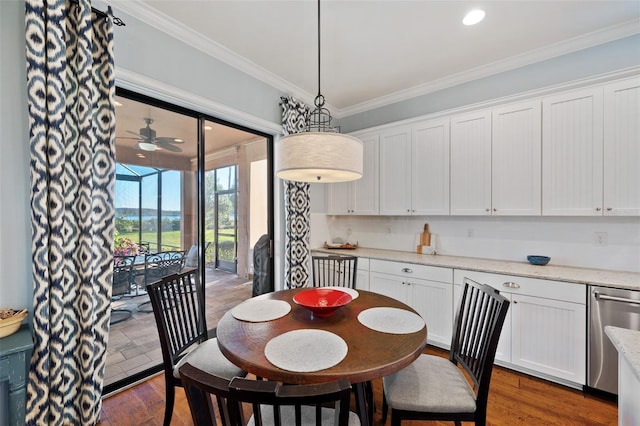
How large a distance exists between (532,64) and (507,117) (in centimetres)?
57

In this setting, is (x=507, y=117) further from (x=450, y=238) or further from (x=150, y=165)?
(x=150, y=165)

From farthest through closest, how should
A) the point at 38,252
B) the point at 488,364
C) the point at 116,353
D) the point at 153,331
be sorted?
the point at 153,331 < the point at 116,353 < the point at 38,252 < the point at 488,364

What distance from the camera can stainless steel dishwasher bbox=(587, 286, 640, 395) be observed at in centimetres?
192

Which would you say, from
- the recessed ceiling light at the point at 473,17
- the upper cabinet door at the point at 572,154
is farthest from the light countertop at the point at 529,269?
the recessed ceiling light at the point at 473,17

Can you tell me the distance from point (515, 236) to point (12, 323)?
12.9 ft

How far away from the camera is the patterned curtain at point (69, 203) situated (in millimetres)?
1548

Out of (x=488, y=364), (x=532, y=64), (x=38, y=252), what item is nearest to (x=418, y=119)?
(x=532, y=64)

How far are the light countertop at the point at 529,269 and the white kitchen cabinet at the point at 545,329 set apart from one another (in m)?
0.06

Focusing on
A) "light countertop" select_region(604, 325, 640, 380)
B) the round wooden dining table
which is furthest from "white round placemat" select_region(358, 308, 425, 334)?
"light countertop" select_region(604, 325, 640, 380)

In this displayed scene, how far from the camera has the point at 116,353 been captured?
2277 mm

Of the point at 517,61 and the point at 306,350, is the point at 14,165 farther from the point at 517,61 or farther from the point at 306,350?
the point at 517,61

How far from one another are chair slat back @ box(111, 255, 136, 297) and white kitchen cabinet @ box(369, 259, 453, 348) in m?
2.40

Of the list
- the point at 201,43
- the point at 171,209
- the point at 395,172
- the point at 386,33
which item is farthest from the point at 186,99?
the point at 395,172

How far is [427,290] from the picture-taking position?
9.19ft
